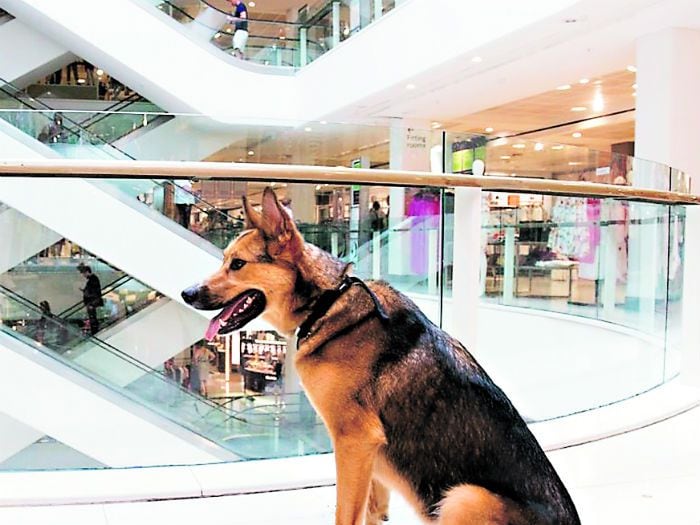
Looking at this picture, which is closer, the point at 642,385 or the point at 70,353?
the point at 642,385

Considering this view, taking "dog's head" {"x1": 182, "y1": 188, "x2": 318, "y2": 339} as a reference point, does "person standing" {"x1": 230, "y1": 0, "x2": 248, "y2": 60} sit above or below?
above

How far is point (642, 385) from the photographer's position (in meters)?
5.60

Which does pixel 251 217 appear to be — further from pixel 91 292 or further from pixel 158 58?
pixel 158 58

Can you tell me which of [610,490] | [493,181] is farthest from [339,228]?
[610,490]

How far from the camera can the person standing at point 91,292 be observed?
32.5 ft

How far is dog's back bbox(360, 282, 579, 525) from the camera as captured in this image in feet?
6.21

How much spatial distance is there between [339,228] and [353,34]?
8947 mm

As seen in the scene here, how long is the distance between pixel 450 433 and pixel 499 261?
5545 millimetres

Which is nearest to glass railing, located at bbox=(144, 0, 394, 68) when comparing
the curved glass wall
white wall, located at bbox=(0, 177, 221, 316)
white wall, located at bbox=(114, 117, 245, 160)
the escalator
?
white wall, located at bbox=(114, 117, 245, 160)

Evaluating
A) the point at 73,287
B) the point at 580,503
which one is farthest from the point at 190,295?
the point at 73,287

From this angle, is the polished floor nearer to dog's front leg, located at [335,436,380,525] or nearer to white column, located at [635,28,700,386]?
dog's front leg, located at [335,436,380,525]

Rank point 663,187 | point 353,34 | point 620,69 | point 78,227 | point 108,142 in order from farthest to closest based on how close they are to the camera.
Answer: point 353,34 → point 620,69 → point 78,227 → point 108,142 → point 663,187

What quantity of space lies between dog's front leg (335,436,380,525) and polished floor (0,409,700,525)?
0.53 meters

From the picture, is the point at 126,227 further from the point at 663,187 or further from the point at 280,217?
the point at 280,217
